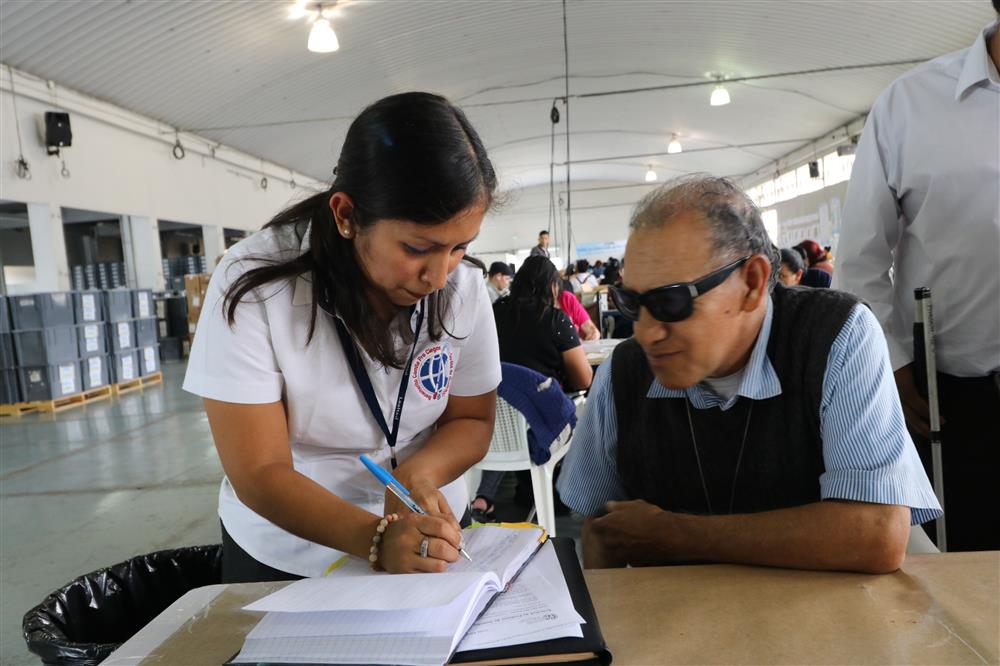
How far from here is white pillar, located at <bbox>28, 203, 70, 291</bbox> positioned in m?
8.92

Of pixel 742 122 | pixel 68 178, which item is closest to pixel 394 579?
pixel 68 178

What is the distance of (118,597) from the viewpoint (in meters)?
1.59

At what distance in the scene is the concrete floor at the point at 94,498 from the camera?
11.1 ft

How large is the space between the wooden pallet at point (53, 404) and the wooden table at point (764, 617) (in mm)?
8117

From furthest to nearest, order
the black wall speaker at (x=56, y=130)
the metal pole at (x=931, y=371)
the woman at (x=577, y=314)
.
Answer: the black wall speaker at (x=56, y=130), the woman at (x=577, y=314), the metal pole at (x=931, y=371)

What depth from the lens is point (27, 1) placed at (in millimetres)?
6867

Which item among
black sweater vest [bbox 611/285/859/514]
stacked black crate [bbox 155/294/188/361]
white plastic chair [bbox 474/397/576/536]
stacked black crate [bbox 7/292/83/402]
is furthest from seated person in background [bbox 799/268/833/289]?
stacked black crate [bbox 155/294/188/361]

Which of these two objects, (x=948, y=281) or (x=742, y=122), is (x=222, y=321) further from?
(x=742, y=122)

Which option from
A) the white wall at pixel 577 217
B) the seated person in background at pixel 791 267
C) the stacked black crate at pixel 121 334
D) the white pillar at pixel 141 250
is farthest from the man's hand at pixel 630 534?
the white wall at pixel 577 217

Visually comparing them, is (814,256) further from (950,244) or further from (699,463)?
(699,463)

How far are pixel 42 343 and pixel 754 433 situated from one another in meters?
8.39

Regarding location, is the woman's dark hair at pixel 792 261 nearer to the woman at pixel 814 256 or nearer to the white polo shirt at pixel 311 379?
the woman at pixel 814 256

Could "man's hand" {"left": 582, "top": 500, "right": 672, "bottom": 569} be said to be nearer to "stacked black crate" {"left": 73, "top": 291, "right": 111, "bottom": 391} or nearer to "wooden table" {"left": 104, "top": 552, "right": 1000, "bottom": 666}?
"wooden table" {"left": 104, "top": 552, "right": 1000, "bottom": 666}

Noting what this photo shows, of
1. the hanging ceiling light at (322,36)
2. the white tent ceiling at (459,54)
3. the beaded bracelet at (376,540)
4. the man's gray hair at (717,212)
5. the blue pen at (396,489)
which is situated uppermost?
the white tent ceiling at (459,54)
